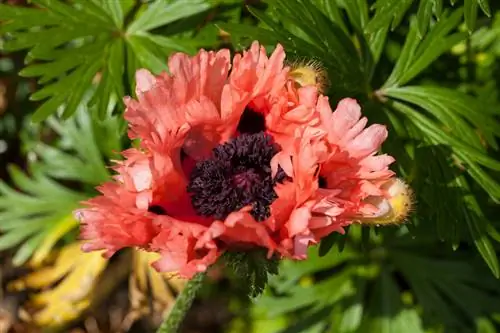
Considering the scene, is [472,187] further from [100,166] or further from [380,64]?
[100,166]

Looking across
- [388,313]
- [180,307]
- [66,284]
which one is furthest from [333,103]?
[66,284]

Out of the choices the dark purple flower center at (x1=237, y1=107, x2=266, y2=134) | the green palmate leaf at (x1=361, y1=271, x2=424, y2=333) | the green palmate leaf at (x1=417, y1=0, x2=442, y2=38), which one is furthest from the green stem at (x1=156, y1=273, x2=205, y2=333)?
the green palmate leaf at (x1=361, y1=271, x2=424, y2=333)

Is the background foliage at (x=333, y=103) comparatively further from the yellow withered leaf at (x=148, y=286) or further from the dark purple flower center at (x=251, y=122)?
the dark purple flower center at (x=251, y=122)

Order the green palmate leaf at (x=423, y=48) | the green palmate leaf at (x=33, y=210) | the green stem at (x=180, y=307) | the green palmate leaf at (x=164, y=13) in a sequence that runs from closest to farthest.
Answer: the green stem at (x=180, y=307) < the green palmate leaf at (x=423, y=48) < the green palmate leaf at (x=164, y=13) < the green palmate leaf at (x=33, y=210)

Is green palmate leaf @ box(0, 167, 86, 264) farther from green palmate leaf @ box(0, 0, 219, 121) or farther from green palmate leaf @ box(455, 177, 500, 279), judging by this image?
green palmate leaf @ box(455, 177, 500, 279)

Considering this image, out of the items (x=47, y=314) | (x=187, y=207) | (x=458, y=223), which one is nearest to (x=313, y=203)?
(x=187, y=207)

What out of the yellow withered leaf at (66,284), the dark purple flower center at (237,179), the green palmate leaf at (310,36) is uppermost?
the green palmate leaf at (310,36)

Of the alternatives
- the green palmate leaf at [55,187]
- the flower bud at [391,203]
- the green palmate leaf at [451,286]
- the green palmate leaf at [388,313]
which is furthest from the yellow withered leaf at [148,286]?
the flower bud at [391,203]
